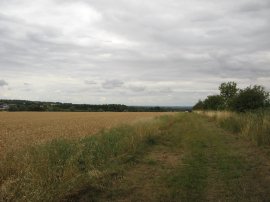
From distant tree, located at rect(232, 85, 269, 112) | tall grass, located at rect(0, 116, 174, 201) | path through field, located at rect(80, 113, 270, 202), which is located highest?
distant tree, located at rect(232, 85, 269, 112)

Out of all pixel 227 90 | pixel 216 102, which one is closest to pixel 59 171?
pixel 227 90

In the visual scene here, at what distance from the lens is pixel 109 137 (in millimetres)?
16828

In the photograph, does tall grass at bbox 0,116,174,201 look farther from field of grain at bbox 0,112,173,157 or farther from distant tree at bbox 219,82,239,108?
distant tree at bbox 219,82,239,108

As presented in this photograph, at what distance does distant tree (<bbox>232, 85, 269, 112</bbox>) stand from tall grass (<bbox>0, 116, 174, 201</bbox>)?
71.6 ft

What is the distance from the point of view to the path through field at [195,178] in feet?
26.1

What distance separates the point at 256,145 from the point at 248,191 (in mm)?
9405

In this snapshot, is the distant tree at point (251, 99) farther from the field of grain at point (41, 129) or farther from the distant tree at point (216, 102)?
the distant tree at point (216, 102)

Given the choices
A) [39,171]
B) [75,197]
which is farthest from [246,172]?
[39,171]

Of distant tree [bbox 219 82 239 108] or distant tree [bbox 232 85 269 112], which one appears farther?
distant tree [bbox 219 82 239 108]

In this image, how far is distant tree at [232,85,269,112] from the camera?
3173 centimetres

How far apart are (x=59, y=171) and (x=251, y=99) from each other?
88.4 feet

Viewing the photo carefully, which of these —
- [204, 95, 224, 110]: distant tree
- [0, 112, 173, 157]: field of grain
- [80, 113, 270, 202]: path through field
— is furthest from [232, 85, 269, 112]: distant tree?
[204, 95, 224, 110]: distant tree

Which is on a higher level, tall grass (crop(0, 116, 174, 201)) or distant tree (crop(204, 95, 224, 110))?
distant tree (crop(204, 95, 224, 110))

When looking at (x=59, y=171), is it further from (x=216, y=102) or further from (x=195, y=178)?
(x=216, y=102)
